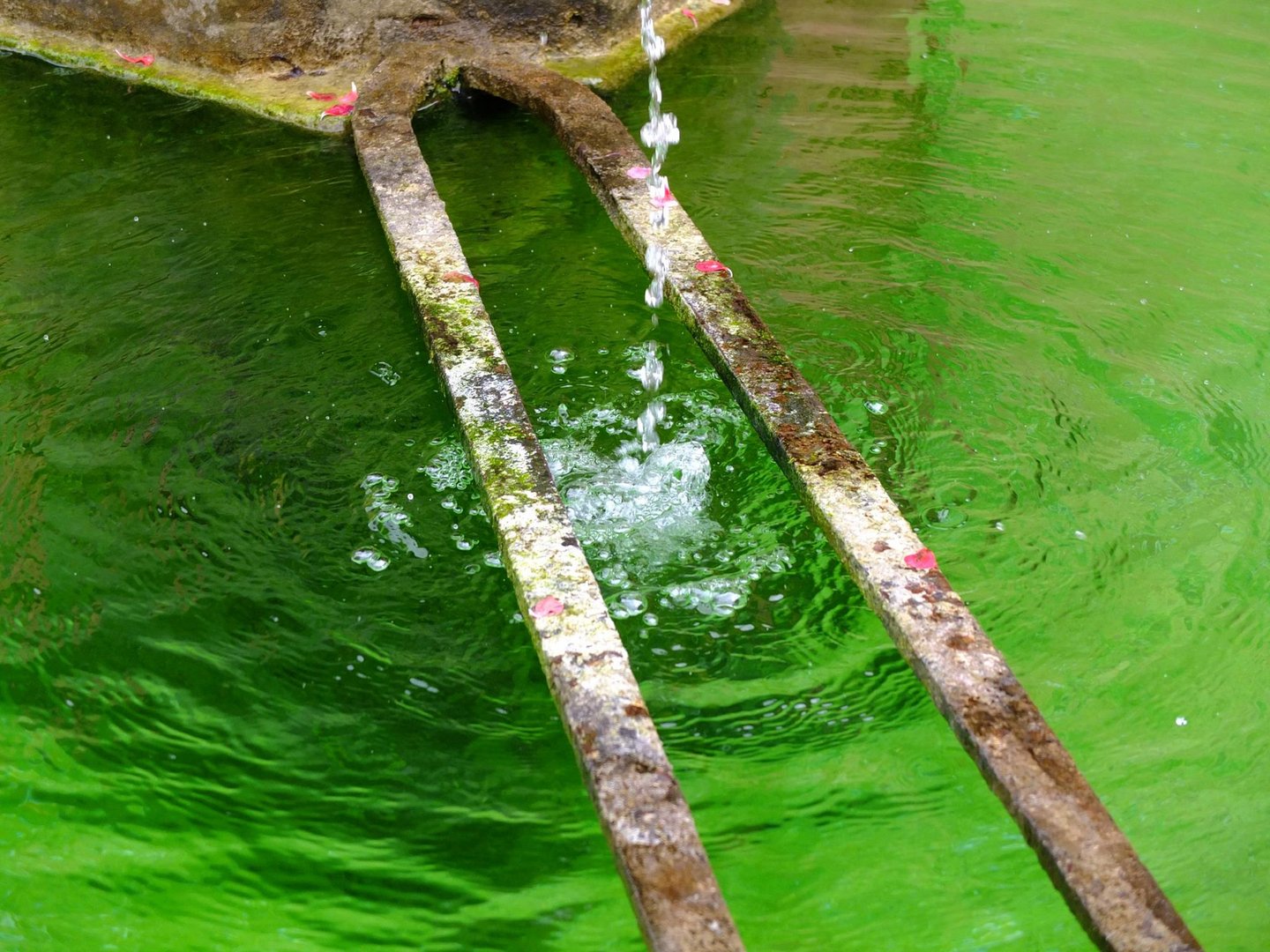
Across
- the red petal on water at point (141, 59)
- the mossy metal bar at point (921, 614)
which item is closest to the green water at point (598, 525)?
the red petal on water at point (141, 59)

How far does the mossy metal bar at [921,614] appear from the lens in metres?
1.61

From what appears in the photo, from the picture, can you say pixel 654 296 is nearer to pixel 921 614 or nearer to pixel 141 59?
pixel 921 614

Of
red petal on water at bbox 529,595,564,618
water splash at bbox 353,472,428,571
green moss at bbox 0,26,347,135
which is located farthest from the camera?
green moss at bbox 0,26,347,135

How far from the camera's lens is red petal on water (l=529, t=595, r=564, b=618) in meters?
2.05

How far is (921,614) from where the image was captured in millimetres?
2057

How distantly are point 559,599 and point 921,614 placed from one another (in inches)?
23.9

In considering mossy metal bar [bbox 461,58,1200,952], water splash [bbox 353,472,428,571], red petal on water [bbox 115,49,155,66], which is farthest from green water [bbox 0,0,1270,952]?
mossy metal bar [bbox 461,58,1200,952]

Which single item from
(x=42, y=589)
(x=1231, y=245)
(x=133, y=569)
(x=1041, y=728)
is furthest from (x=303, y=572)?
(x=1231, y=245)

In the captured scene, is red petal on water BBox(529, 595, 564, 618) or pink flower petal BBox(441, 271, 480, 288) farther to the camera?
pink flower petal BBox(441, 271, 480, 288)

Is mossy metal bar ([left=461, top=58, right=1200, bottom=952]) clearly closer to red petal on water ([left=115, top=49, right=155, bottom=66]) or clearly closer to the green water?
the green water

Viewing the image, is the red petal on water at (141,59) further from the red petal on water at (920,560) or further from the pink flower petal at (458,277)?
the red petal on water at (920,560)

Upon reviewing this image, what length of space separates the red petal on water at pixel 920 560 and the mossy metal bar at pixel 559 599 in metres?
0.55

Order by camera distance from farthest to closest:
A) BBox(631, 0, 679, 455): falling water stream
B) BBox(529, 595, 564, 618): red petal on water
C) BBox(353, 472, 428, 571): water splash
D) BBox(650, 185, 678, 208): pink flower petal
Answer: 1. BBox(650, 185, 678, 208): pink flower petal
2. BBox(631, 0, 679, 455): falling water stream
3. BBox(353, 472, 428, 571): water splash
4. BBox(529, 595, 564, 618): red petal on water

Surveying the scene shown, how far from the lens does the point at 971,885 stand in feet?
6.78
